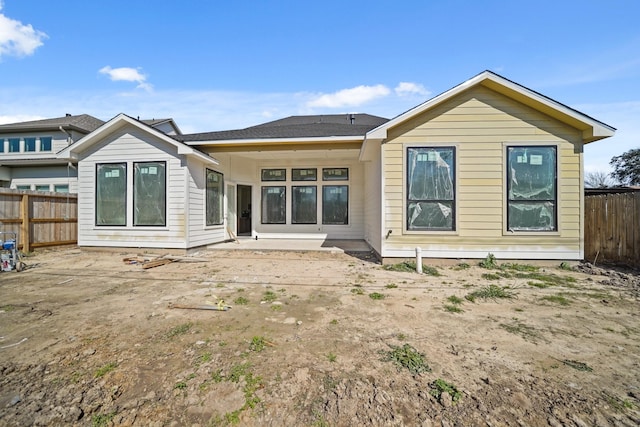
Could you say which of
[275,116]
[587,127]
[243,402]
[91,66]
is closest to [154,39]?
[91,66]

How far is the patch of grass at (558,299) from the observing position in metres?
3.86

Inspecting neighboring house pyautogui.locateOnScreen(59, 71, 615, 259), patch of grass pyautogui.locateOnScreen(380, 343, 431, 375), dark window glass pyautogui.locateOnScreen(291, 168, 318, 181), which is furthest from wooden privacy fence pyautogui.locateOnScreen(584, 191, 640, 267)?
dark window glass pyautogui.locateOnScreen(291, 168, 318, 181)

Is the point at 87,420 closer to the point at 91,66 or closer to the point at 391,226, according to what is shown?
the point at 391,226

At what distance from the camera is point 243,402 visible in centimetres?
181

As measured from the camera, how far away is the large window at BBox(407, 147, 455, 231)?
612cm

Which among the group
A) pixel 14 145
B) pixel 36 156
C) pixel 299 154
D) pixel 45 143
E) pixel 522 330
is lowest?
pixel 522 330

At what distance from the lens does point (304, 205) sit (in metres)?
10.1

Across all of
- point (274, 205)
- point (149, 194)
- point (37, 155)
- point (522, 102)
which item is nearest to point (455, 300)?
point (522, 102)

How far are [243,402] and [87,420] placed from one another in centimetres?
91

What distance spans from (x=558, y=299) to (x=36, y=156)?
2245 cm

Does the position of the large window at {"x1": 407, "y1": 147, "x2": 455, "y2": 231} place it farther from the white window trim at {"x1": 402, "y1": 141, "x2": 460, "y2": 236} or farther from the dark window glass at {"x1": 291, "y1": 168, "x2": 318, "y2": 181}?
the dark window glass at {"x1": 291, "y1": 168, "x2": 318, "y2": 181}

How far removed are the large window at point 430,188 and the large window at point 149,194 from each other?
252 inches

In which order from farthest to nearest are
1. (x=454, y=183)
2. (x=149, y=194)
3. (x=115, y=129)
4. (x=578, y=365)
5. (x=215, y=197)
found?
(x=215, y=197), (x=115, y=129), (x=149, y=194), (x=454, y=183), (x=578, y=365)

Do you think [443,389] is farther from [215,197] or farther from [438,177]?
[215,197]
